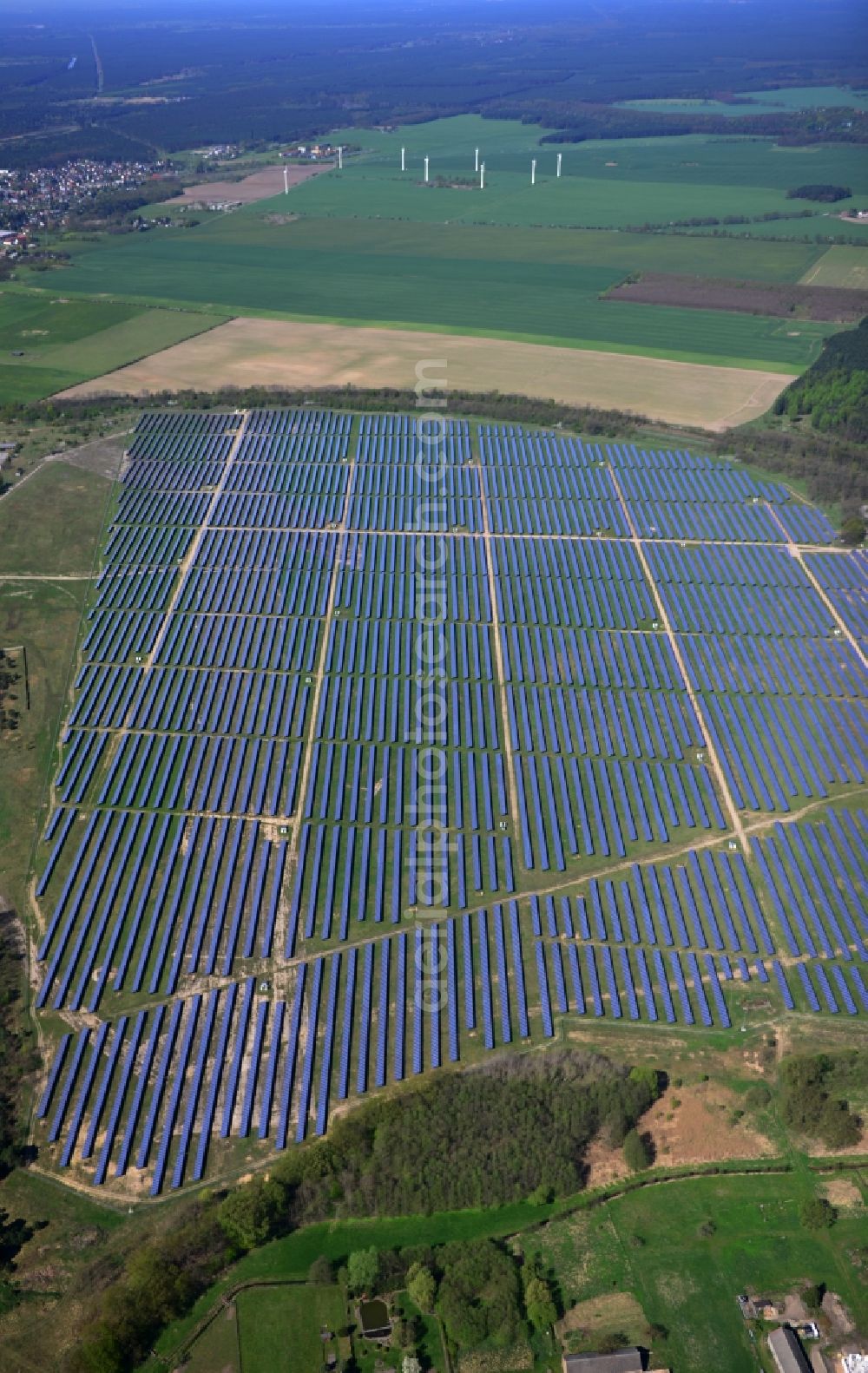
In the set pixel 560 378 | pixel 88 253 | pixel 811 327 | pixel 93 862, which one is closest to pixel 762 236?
pixel 811 327

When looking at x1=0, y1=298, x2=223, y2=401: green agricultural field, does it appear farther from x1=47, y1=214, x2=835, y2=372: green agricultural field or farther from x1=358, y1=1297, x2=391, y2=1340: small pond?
x1=358, y1=1297, x2=391, y2=1340: small pond

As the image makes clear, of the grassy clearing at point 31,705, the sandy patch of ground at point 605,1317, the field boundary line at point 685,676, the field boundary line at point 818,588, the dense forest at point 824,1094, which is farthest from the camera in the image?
the field boundary line at point 818,588

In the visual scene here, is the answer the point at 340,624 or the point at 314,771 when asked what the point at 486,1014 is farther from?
the point at 340,624

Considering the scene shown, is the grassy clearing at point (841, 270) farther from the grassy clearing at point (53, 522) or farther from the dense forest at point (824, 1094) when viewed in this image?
the dense forest at point (824, 1094)

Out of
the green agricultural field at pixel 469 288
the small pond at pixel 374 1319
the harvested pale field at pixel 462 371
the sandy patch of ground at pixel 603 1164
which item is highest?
the green agricultural field at pixel 469 288

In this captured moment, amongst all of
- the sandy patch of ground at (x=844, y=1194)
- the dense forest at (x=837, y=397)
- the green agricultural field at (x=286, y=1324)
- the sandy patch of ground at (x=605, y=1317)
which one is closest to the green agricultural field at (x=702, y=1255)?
the sandy patch of ground at (x=605, y=1317)

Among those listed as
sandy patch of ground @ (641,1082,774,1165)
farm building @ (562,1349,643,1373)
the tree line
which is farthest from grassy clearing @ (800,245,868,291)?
farm building @ (562,1349,643,1373)
